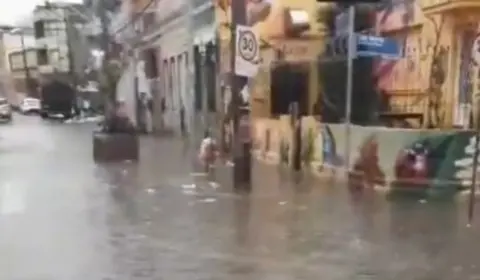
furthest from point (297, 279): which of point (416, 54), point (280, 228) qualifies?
point (416, 54)

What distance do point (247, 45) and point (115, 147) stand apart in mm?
9099

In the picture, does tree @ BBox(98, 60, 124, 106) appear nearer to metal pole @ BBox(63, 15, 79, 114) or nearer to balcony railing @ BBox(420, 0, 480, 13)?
balcony railing @ BBox(420, 0, 480, 13)

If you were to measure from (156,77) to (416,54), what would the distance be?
3040cm

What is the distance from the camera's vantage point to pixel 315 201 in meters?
17.7

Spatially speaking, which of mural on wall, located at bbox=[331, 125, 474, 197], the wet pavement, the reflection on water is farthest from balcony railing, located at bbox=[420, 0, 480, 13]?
the reflection on water

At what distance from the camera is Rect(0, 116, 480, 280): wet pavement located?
11.6m

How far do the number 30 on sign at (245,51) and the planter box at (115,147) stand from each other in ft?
28.8

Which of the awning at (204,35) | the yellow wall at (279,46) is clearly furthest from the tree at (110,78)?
the awning at (204,35)

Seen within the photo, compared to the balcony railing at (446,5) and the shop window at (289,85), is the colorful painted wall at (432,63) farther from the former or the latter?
the shop window at (289,85)

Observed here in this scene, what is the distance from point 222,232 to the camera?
1417 centimetres

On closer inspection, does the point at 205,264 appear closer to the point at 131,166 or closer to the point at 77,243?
the point at 77,243

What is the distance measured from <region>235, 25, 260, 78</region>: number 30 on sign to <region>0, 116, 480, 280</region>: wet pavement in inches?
87.3

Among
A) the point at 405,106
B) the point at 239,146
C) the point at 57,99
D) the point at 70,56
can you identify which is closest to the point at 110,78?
the point at 405,106

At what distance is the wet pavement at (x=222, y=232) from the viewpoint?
11586 millimetres
